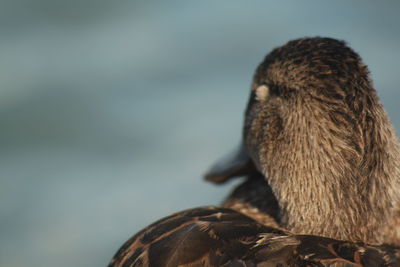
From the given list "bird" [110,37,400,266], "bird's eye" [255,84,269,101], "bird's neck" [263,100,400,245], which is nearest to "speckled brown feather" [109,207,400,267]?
"bird" [110,37,400,266]

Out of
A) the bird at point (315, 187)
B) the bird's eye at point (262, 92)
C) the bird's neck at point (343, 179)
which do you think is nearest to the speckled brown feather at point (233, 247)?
the bird at point (315, 187)

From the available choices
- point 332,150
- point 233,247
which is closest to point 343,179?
point 332,150

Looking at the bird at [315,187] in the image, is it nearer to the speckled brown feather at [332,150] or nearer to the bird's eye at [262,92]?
the speckled brown feather at [332,150]

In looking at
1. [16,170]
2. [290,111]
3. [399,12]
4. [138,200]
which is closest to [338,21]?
[399,12]

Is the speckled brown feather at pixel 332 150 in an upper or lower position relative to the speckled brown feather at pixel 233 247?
upper

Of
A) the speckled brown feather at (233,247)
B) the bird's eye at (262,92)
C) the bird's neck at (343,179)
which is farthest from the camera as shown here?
the bird's eye at (262,92)

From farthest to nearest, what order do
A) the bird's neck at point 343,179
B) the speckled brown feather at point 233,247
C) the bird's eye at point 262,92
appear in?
the bird's eye at point 262,92
the bird's neck at point 343,179
the speckled brown feather at point 233,247

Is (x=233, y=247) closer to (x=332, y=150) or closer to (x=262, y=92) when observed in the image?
(x=332, y=150)

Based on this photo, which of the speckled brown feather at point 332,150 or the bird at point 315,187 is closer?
the bird at point 315,187
